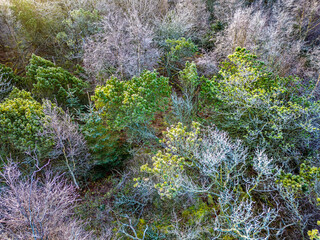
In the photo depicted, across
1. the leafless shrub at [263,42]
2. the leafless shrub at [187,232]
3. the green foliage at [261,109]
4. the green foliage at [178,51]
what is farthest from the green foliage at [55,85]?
the leafless shrub at [263,42]

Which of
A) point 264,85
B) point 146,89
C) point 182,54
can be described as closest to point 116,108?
point 146,89

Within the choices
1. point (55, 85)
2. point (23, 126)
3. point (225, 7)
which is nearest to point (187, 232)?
point (23, 126)

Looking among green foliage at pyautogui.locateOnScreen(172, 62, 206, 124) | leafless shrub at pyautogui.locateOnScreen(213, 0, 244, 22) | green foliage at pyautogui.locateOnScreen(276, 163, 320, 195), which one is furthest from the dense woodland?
leafless shrub at pyautogui.locateOnScreen(213, 0, 244, 22)

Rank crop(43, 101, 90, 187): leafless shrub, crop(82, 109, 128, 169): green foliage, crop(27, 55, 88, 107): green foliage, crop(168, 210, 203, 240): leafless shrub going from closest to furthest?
crop(168, 210, 203, 240): leafless shrub < crop(43, 101, 90, 187): leafless shrub < crop(82, 109, 128, 169): green foliage < crop(27, 55, 88, 107): green foliage

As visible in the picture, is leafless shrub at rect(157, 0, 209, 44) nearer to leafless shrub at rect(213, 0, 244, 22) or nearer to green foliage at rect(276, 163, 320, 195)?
leafless shrub at rect(213, 0, 244, 22)

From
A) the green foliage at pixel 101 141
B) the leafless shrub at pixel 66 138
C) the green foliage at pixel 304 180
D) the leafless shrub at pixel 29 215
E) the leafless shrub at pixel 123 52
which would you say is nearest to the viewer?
the leafless shrub at pixel 29 215

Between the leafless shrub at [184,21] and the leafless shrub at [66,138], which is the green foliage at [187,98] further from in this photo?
the leafless shrub at [184,21]

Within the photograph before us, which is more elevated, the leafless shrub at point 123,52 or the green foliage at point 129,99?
the leafless shrub at point 123,52

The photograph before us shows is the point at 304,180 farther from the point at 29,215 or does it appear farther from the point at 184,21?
the point at 184,21
